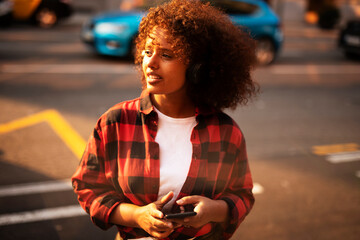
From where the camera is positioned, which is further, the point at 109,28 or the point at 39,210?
the point at 109,28

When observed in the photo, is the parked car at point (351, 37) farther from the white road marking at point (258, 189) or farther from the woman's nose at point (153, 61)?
the woman's nose at point (153, 61)

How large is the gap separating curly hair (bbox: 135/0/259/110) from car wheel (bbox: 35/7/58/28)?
47.5 feet

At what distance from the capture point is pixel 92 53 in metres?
10.2

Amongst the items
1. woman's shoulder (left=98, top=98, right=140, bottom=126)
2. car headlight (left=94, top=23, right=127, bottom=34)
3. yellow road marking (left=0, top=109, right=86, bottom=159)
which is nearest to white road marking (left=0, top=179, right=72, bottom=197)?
yellow road marking (left=0, top=109, right=86, bottom=159)

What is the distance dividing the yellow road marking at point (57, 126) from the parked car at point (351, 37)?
1014 cm

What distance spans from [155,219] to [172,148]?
13.7 inches

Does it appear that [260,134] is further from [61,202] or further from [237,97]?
[237,97]

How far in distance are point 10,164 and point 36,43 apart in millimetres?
7925

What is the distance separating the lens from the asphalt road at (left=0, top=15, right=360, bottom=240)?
3277mm

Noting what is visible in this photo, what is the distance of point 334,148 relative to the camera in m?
5.07

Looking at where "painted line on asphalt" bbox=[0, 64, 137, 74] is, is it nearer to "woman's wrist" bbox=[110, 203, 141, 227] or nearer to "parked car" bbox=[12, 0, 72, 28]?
"woman's wrist" bbox=[110, 203, 141, 227]

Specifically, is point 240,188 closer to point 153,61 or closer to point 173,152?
point 173,152

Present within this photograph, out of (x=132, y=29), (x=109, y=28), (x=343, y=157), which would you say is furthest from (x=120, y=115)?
(x=109, y=28)

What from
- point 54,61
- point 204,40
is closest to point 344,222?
point 204,40
